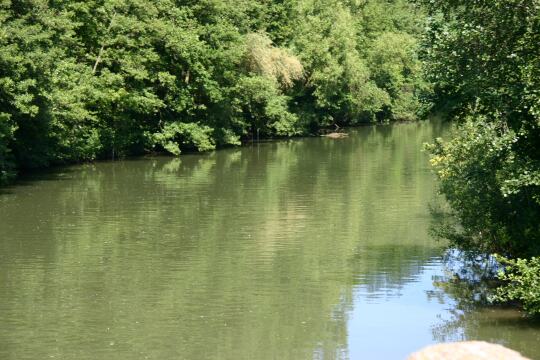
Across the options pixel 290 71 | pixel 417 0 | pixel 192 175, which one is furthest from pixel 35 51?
pixel 290 71

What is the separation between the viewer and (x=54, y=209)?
2997 centimetres

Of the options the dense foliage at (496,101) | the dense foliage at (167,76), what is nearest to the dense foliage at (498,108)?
the dense foliage at (496,101)

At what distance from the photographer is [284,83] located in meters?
59.9

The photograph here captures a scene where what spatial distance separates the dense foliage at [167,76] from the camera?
114 ft

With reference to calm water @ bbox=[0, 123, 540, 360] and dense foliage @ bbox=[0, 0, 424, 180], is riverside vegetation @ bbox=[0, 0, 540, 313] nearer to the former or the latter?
dense foliage @ bbox=[0, 0, 424, 180]

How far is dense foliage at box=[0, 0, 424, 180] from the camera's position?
34.8m

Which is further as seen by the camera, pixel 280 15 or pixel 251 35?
pixel 280 15

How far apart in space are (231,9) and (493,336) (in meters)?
40.1

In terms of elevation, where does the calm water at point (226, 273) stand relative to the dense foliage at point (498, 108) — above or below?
below

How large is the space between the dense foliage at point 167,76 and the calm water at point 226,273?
143 inches

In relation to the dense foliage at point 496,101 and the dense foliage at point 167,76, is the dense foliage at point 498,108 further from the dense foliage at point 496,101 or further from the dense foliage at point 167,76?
the dense foliage at point 167,76

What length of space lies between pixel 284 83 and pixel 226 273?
4030 cm

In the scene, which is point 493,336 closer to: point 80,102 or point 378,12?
point 80,102

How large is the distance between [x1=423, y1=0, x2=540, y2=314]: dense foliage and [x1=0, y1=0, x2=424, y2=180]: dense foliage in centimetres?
A: 229
